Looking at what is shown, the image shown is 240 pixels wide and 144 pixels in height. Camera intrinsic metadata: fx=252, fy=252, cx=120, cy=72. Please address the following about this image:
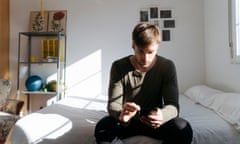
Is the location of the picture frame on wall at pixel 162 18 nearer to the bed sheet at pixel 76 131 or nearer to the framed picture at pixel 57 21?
the framed picture at pixel 57 21

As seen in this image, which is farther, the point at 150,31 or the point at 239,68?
the point at 239,68

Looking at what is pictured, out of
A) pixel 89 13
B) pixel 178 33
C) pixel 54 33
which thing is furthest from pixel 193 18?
pixel 54 33

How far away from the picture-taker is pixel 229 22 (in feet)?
8.07

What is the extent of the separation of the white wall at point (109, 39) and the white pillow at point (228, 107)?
3.94 feet

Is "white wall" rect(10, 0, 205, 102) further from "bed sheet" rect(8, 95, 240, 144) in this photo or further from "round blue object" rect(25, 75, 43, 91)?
"bed sheet" rect(8, 95, 240, 144)

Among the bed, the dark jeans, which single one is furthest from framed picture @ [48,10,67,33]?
the dark jeans

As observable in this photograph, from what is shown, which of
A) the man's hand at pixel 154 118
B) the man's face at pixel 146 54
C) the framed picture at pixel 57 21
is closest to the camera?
the man's hand at pixel 154 118

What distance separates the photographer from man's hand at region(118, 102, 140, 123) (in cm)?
129

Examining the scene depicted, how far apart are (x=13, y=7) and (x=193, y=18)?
247cm

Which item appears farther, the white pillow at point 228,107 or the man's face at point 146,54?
the white pillow at point 228,107

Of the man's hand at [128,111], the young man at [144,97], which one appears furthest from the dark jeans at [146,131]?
the man's hand at [128,111]

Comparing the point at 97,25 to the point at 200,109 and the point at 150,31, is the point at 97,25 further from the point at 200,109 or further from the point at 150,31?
the point at 150,31

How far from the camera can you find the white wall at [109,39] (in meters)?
3.33

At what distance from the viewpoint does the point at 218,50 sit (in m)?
2.85
